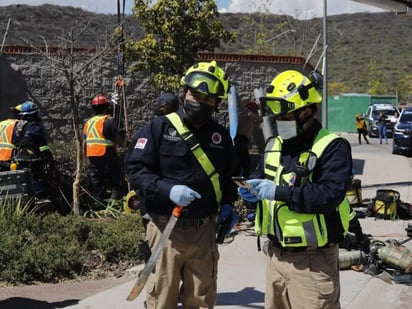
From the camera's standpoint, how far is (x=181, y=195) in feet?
12.2

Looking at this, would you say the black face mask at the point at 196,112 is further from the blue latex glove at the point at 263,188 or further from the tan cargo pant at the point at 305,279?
the tan cargo pant at the point at 305,279

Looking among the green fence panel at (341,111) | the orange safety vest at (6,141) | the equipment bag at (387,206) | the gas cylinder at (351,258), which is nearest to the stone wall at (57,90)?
the orange safety vest at (6,141)

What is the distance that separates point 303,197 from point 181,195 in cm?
72

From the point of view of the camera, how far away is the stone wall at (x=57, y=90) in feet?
45.7

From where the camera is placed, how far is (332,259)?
358cm

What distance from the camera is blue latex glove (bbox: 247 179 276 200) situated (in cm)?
349

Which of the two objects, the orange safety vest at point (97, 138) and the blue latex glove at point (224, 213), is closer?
the blue latex glove at point (224, 213)

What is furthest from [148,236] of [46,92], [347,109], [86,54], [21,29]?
[21,29]

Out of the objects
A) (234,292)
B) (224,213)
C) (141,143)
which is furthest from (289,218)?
(234,292)

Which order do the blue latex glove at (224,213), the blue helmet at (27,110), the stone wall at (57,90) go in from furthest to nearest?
the stone wall at (57,90)
the blue helmet at (27,110)
the blue latex glove at (224,213)

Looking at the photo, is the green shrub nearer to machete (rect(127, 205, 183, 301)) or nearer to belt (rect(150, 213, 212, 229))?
belt (rect(150, 213, 212, 229))

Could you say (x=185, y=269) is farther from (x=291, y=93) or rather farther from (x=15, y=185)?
(x=15, y=185)

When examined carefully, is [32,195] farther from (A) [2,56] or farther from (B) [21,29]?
(B) [21,29]

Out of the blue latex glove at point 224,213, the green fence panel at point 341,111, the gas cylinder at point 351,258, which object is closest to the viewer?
the blue latex glove at point 224,213
